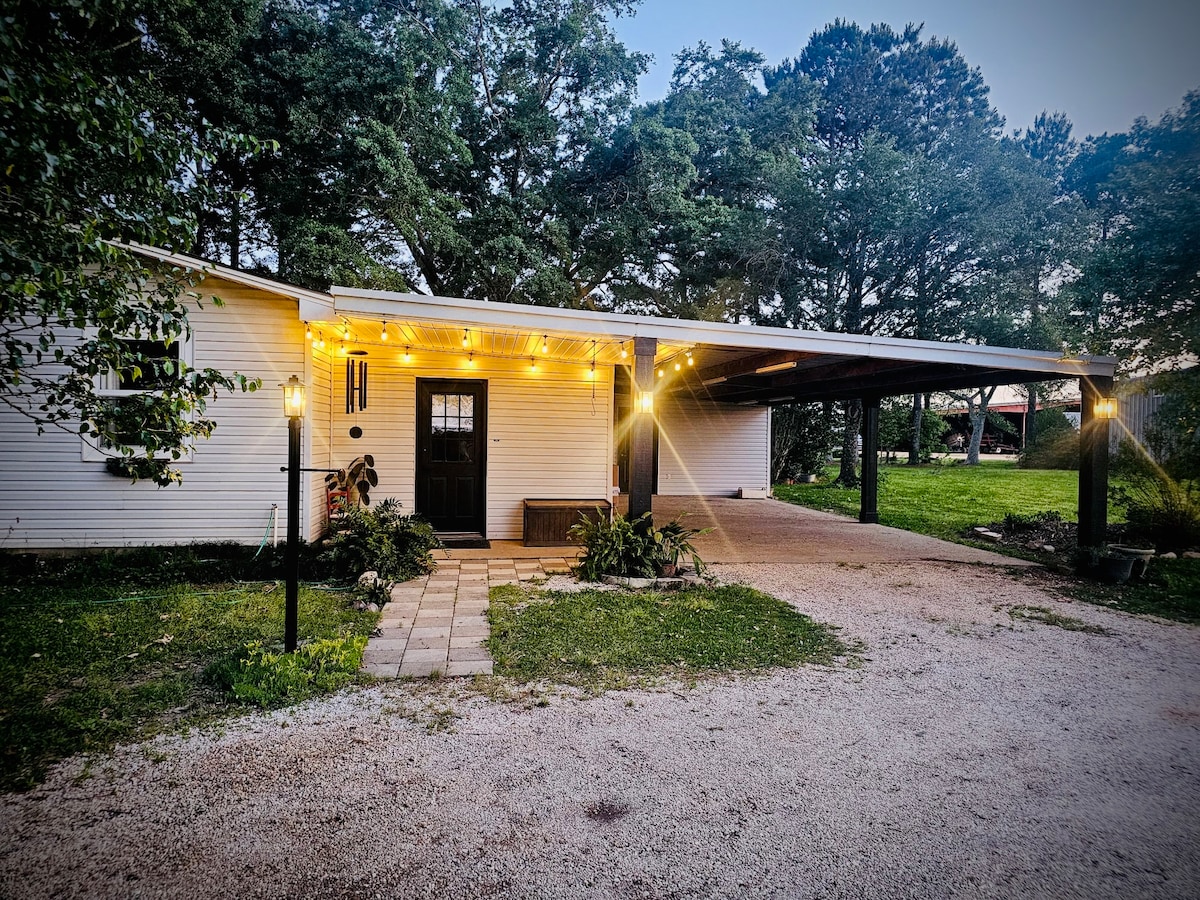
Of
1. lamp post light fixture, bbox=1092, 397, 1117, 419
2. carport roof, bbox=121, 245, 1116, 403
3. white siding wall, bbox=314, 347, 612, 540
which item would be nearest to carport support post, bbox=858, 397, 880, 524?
carport roof, bbox=121, 245, 1116, 403

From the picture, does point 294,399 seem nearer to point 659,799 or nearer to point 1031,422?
point 659,799

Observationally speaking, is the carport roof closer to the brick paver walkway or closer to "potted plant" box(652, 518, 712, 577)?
"potted plant" box(652, 518, 712, 577)

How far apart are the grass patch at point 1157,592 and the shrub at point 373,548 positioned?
21.1 feet

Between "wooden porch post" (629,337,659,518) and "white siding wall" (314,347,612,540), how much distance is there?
2327mm

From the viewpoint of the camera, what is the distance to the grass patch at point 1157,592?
5.37 m

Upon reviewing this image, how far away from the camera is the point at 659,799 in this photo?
2373 millimetres

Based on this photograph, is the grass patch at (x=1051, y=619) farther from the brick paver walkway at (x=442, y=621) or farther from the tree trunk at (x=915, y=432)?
the tree trunk at (x=915, y=432)

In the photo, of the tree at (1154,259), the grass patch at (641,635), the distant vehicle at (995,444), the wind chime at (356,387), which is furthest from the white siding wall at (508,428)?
the distant vehicle at (995,444)

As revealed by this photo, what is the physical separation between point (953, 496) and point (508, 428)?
426 inches

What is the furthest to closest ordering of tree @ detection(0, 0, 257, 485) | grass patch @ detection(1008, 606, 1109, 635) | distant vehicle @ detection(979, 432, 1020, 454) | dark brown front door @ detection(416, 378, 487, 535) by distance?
distant vehicle @ detection(979, 432, 1020, 454) → dark brown front door @ detection(416, 378, 487, 535) → grass patch @ detection(1008, 606, 1109, 635) → tree @ detection(0, 0, 257, 485)

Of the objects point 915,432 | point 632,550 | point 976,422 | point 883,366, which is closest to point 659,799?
point 632,550

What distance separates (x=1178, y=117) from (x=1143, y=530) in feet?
18.0

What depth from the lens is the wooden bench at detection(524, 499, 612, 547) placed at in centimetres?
775

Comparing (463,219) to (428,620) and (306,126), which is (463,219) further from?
(428,620)
